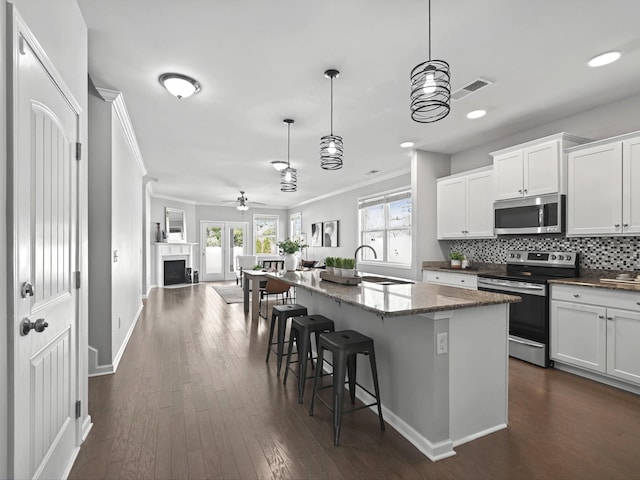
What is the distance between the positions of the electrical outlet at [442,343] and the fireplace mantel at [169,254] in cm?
891

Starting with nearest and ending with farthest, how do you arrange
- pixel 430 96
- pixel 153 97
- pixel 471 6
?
pixel 430 96, pixel 471 6, pixel 153 97

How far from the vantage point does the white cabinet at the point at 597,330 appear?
2809 millimetres

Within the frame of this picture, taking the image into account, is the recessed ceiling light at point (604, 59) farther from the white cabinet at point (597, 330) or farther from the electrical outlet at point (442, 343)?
the electrical outlet at point (442, 343)

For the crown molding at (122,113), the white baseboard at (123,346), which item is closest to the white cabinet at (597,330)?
the white baseboard at (123,346)

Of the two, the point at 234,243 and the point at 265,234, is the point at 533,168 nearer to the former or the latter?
the point at 265,234

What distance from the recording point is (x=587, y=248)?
363 cm

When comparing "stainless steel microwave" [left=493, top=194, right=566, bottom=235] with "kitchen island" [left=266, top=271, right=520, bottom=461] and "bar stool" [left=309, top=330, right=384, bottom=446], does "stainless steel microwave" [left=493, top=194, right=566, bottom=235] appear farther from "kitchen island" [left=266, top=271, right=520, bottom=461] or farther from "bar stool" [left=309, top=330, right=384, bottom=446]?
"bar stool" [left=309, top=330, right=384, bottom=446]

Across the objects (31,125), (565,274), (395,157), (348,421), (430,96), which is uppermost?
(395,157)

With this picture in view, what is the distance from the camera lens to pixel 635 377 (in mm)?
2783

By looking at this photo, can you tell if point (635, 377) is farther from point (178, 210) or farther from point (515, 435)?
point (178, 210)

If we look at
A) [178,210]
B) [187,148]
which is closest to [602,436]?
[187,148]

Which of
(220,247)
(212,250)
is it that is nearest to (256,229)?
(220,247)

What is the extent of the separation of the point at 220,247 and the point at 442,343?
10276 millimetres

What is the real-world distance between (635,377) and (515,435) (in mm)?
1466
